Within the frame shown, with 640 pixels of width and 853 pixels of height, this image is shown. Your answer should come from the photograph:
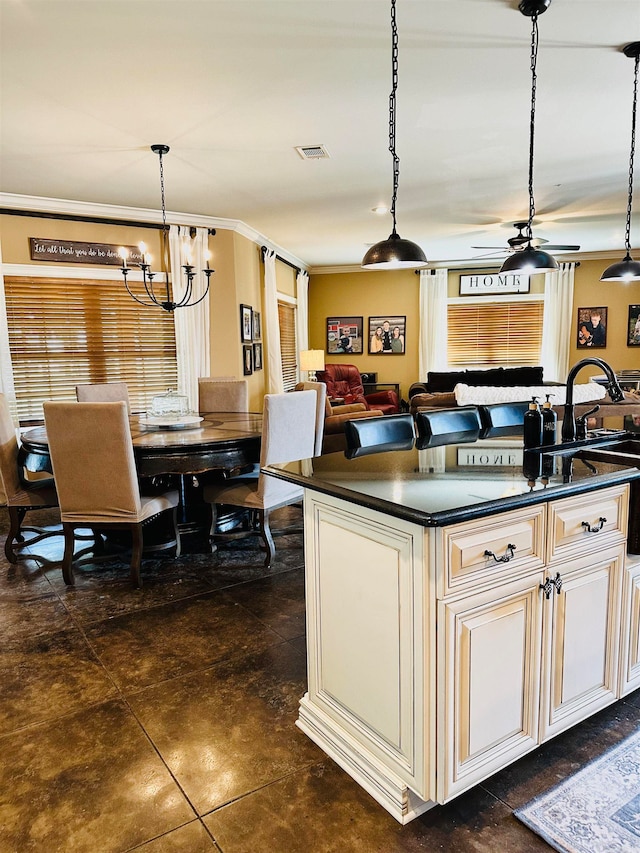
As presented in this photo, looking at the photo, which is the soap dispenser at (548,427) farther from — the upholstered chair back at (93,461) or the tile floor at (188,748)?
the upholstered chair back at (93,461)

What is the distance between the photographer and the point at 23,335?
5246 millimetres

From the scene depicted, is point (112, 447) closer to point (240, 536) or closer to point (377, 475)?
point (240, 536)

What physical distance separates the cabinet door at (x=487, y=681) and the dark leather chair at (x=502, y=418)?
1524mm

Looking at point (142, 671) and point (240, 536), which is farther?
point (240, 536)

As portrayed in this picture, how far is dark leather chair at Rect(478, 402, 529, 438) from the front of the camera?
312 cm

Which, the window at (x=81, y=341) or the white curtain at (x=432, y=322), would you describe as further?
the white curtain at (x=432, y=322)

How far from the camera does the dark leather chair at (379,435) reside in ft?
8.22

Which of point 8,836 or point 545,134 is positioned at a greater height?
point 545,134

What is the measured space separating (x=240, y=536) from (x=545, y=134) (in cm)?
341

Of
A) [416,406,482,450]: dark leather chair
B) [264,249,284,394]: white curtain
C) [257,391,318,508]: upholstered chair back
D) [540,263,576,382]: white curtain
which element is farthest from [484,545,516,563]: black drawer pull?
[540,263,576,382]: white curtain

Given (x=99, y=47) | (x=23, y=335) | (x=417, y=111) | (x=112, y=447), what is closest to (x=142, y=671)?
(x=112, y=447)

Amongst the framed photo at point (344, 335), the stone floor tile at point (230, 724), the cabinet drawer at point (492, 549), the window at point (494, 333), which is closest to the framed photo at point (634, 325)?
the window at point (494, 333)

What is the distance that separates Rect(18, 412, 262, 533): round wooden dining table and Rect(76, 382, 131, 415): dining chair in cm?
59

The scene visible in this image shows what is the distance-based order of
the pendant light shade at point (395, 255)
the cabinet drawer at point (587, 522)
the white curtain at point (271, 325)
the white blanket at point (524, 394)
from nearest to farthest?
1. the cabinet drawer at point (587, 522)
2. the pendant light shade at point (395, 255)
3. the white blanket at point (524, 394)
4. the white curtain at point (271, 325)
